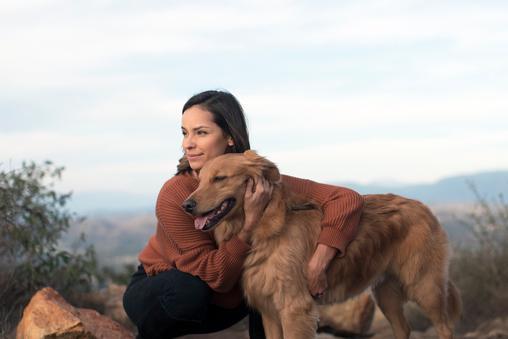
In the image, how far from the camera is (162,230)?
5020mm

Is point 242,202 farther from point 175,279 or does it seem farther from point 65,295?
point 65,295

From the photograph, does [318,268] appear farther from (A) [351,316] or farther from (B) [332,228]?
(A) [351,316]

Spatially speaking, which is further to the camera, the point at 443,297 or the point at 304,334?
the point at 443,297

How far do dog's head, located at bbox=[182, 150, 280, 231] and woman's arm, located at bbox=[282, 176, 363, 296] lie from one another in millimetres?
378

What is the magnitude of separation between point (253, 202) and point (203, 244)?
430mm

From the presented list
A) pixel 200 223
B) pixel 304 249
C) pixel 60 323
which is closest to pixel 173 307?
pixel 200 223

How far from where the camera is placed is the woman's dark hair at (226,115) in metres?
4.91

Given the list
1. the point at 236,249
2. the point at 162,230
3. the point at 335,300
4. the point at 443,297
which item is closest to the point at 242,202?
the point at 236,249

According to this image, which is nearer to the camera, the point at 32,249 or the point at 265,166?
the point at 265,166

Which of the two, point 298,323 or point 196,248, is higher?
point 196,248

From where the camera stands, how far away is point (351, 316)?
28.4 ft

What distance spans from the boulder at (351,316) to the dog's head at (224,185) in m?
4.26

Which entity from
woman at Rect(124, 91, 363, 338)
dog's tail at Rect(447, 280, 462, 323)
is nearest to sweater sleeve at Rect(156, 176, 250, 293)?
woman at Rect(124, 91, 363, 338)

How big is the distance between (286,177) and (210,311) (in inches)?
42.4
